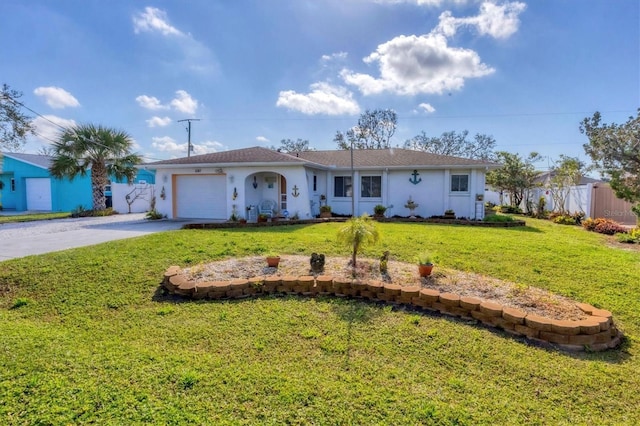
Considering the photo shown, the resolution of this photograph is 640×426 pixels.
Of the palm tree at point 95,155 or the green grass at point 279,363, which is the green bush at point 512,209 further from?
the palm tree at point 95,155

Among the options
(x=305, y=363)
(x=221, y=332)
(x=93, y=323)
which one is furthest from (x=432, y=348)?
(x=93, y=323)

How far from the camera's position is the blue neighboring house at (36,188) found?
883 inches

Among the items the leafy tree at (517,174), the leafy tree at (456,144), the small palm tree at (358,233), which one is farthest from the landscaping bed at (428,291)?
the leafy tree at (456,144)

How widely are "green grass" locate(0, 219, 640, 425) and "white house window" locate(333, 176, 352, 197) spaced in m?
11.2

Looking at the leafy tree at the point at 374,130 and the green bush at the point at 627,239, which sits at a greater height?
the leafy tree at the point at 374,130

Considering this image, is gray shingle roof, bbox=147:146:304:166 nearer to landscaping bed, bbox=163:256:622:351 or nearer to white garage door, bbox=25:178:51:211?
landscaping bed, bbox=163:256:622:351

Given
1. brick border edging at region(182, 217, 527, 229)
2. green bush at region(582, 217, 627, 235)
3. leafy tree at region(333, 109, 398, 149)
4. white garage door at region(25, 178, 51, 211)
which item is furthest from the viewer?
leafy tree at region(333, 109, 398, 149)

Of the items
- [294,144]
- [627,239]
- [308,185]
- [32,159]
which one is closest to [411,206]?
[308,185]

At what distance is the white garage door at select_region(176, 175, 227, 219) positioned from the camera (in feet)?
49.8

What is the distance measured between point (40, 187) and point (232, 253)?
943 inches

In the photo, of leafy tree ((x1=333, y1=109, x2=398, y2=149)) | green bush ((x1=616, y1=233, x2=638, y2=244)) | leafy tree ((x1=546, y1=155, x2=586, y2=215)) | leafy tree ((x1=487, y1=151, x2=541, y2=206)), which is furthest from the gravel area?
leafy tree ((x1=333, y1=109, x2=398, y2=149))

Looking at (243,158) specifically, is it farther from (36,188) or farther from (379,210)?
(36,188)

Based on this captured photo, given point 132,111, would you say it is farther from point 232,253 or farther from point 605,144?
point 605,144

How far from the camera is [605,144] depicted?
35.7 feet
